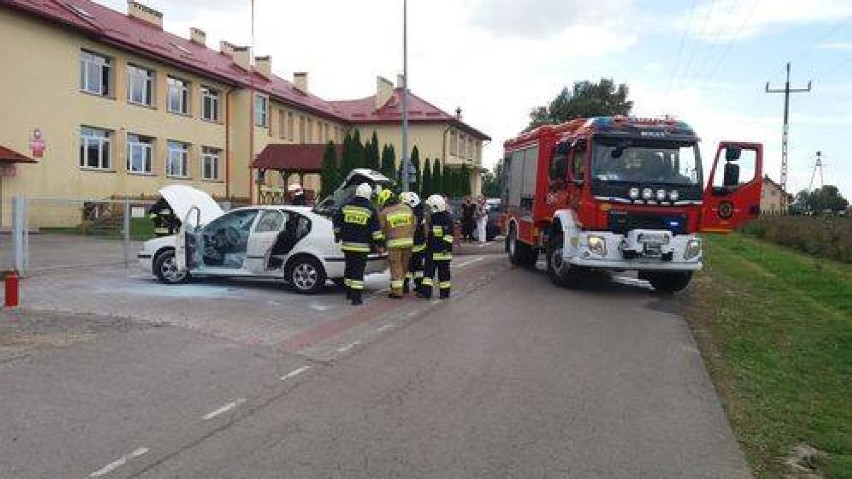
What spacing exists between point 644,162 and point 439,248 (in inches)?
154

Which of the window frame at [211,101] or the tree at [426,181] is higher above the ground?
the window frame at [211,101]

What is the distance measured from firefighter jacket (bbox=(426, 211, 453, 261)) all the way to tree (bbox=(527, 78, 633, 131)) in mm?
75111

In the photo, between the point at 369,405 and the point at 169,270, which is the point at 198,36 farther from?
the point at 369,405

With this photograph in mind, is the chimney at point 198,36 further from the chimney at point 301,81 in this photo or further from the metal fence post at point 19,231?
the metal fence post at point 19,231

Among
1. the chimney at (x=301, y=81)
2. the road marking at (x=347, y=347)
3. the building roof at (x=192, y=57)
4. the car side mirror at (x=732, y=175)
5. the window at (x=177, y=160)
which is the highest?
the chimney at (x=301, y=81)

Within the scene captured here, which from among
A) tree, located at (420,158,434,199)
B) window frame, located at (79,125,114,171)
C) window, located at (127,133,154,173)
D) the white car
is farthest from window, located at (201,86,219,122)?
the white car

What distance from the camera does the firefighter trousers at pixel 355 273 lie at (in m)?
12.5

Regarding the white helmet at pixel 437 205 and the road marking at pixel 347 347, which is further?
the white helmet at pixel 437 205

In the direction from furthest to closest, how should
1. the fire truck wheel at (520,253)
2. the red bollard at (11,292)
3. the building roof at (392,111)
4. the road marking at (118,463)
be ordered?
the building roof at (392,111), the fire truck wheel at (520,253), the red bollard at (11,292), the road marking at (118,463)

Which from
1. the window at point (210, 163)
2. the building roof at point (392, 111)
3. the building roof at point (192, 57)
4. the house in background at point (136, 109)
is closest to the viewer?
the house in background at point (136, 109)

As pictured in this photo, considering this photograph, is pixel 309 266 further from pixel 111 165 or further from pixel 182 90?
pixel 182 90

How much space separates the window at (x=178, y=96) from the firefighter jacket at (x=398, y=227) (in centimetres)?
2785

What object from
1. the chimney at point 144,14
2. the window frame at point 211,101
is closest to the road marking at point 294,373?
the window frame at point 211,101

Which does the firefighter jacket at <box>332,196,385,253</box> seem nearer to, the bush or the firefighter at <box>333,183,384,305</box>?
the firefighter at <box>333,183,384,305</box>
